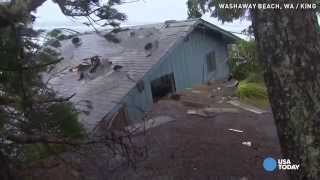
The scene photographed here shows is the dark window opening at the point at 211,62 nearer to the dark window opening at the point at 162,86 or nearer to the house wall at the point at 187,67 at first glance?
the house wall at the point at 187,67

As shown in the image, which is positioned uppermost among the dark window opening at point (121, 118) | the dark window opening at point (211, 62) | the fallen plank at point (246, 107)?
the fallen plank at point (246, 107)

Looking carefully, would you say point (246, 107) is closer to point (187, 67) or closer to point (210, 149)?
point (210, 149)

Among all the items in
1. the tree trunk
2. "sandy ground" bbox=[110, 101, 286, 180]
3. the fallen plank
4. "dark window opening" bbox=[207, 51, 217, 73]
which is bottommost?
Answer: "dark window opening" bbox=[207, 51, 217, 73]

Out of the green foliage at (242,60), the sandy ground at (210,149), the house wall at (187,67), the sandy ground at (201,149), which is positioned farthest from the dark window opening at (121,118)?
the green foliage at (242,60)

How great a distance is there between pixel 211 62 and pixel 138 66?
202 inches

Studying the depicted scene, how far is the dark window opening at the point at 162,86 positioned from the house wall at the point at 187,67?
7.5 inches

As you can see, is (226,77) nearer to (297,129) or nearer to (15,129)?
(15,129)

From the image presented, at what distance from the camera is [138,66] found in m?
13.6

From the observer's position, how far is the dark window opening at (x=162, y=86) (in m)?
14.6

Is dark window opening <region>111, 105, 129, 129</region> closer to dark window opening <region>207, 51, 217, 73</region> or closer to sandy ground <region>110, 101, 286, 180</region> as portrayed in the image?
sandy ground <region>110, 101, 286, 180</region>

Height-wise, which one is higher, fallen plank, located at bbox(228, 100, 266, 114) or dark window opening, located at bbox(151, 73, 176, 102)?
fallen plank, located at bbox(228, 100, 266, 114)

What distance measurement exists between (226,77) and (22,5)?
1498 cm

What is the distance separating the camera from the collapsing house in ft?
41.5

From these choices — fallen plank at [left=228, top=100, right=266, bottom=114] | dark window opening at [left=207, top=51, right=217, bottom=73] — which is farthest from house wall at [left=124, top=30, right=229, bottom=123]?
fallen plank at [left=228, top=100, right=266, bottom=114]
